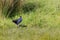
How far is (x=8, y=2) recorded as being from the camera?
31.8 ft

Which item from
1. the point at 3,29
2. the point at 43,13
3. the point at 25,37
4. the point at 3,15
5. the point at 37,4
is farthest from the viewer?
the point at 37,4

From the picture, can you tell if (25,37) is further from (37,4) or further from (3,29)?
(37,4)

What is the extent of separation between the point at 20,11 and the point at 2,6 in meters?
1.12

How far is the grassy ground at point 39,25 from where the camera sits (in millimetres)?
6645

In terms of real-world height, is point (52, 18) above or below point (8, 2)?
below

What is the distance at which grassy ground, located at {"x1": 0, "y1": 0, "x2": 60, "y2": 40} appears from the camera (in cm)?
664

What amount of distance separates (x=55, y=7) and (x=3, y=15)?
2426 millimetres

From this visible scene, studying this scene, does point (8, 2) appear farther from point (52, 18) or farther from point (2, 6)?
point (52, 18)

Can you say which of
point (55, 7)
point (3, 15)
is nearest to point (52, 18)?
point (55, 7)

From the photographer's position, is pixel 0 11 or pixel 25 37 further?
pixel 0 11

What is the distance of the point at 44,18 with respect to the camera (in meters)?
9.72

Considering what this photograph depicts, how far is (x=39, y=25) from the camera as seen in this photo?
29.5ft

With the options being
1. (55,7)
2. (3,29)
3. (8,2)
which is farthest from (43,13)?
(3,29)

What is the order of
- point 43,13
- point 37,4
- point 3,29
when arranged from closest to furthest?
point 3,29
point 43,13
point 37,4
